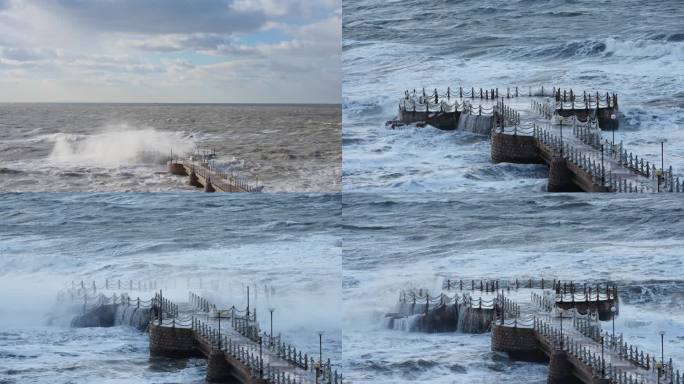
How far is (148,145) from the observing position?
3303 centimetres

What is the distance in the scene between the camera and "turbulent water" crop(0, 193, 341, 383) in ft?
104

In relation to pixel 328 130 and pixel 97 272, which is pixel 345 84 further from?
pixel 97 272

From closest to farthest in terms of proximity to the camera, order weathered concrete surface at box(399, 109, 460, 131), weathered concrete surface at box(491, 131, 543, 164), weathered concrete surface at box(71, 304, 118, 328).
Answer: weathered concrete surface at box(491, 131, 543, 164) → weathered concrete surface at box(399, 109, 460, 131) → weathered concrete surface at box(71, 304, 118, 328)

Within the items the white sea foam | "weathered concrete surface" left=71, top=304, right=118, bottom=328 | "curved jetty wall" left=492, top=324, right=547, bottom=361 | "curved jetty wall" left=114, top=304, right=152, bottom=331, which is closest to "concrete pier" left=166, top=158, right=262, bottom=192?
the white sea foam

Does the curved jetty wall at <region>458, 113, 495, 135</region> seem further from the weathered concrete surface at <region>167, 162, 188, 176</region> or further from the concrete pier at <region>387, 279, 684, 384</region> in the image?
the weathered concrete surface at <region>167, 162, 188, 176</region>

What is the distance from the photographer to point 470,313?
32.1 m

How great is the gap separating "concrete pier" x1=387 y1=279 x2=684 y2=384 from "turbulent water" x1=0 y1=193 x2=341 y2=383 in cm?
179

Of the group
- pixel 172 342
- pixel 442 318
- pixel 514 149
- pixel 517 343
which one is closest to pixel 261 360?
pixel 172 342

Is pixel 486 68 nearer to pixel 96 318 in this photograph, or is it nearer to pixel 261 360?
pixel 96 318

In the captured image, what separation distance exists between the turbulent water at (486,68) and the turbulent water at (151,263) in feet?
7.96

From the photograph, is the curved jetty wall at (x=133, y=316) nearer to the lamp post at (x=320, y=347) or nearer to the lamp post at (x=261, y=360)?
the lamp post at (x=320, y=347)

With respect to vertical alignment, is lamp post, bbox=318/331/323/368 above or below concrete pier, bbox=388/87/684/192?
below

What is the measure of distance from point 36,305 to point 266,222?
4619 mm

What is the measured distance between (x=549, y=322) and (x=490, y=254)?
16.9ft
